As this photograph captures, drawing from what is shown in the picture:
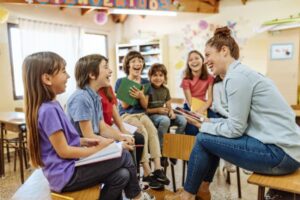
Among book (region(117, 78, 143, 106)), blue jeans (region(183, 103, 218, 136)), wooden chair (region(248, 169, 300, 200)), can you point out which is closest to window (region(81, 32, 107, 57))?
book (region(117, 78, 143, 106))

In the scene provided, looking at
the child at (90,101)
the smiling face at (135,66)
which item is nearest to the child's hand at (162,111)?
the smiling face at (135,66)

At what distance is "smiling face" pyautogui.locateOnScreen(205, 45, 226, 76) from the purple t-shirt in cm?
82

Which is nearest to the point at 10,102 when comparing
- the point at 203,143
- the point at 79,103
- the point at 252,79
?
the point at 79,103

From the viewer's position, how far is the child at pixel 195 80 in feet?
8.27

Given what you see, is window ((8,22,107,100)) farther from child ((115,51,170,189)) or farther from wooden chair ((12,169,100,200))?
wooden chair ((12,169,100,200))

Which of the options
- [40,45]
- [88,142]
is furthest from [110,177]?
[40,45]

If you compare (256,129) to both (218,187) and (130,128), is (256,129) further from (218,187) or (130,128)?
(218,187)

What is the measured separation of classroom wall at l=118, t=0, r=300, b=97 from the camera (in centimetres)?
436

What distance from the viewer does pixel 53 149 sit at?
1.21m

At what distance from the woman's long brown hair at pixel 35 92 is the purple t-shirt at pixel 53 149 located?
0.08 feet

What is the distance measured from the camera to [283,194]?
129 centimetres

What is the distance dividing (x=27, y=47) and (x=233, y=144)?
367cm

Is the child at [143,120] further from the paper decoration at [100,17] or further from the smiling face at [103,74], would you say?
the paper decoration at [100,17]

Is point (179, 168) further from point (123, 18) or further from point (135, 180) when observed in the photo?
point (123, 18)
